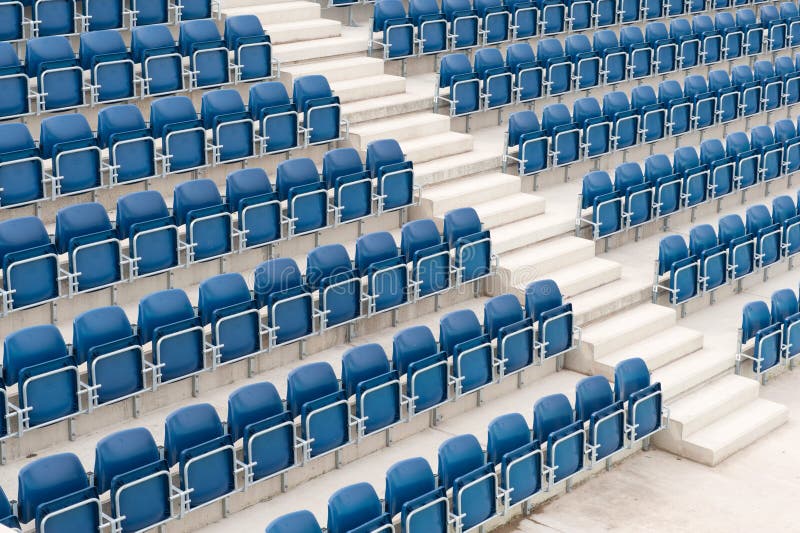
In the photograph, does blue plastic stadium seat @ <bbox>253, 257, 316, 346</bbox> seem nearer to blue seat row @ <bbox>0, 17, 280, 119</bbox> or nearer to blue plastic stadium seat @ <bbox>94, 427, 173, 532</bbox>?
blue plastic stadium seat @ <bbox>94, 427, 173, 532</bbox>

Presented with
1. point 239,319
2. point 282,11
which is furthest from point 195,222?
point 282,11

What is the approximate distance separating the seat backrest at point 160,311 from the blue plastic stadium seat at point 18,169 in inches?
39.6

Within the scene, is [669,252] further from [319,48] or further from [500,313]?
[319,48]

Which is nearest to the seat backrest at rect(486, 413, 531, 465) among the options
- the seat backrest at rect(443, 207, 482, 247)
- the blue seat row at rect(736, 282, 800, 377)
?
the seat backrest at rect(443, 207, 482, 247)

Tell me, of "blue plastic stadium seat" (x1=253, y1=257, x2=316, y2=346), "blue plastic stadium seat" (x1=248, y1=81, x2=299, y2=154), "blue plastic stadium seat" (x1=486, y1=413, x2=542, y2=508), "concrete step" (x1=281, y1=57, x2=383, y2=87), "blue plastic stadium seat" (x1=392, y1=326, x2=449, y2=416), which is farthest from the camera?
"concrete step" (x1=281, y1=57, x2=383, y2=87)

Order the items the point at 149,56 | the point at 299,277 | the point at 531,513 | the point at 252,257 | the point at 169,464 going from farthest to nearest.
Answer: the point at 149,56, the point at 252,257, the point at 299,277, the point at 531,513, the point at 169,464

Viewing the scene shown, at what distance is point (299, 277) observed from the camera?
20.1 feet

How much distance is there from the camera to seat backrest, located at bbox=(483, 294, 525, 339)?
630 centimetres

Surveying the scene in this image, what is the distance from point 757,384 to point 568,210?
66.0 inches

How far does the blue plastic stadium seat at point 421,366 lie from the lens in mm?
5797

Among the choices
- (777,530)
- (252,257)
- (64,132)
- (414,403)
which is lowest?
(777,530)

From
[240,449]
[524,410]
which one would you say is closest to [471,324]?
[524,410]

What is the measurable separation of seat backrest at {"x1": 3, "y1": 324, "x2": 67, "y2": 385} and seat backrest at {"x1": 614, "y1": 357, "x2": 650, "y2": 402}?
8.47ft

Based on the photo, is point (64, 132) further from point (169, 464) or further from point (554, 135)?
point (554, 135)
